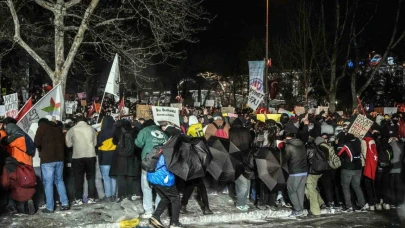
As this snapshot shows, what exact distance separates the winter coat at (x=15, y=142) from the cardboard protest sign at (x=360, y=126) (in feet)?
23.3

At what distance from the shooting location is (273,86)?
28.4 metres

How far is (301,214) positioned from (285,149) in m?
1.50

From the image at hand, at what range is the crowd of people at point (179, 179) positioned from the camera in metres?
9.56

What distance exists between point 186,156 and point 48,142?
2926 mm

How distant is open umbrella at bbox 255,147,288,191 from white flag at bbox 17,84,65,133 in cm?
455

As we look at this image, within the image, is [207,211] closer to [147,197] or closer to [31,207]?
[147,197]

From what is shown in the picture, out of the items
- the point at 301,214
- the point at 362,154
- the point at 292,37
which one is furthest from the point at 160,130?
the point at 292,37

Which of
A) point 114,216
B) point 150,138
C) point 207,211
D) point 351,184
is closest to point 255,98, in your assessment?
point 351,184

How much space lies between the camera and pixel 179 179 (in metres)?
9.70

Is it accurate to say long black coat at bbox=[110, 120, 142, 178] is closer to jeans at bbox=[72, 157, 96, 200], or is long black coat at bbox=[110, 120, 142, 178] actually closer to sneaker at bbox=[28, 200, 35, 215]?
jeans at bbox=[72, 157, 96, 200]

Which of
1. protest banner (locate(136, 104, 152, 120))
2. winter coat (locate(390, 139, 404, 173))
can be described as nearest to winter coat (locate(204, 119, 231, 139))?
protest banner (locate(136, 104, 152, 120))

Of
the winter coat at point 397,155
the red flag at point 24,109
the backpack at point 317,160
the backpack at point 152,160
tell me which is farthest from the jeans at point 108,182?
the winter coat at point 397,155

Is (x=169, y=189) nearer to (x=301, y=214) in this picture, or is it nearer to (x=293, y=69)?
(x=301, y=214)

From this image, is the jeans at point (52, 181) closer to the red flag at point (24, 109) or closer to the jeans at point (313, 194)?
the red flag at point (24, 109)
